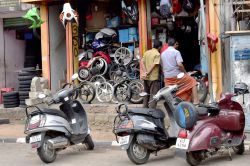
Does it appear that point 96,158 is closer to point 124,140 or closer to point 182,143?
point 124,140

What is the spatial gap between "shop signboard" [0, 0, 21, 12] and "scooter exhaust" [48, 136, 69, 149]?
29.4ft

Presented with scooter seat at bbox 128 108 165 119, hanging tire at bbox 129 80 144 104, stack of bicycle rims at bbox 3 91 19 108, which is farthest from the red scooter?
stack of bicycle rims at bbox 3 91 19 108

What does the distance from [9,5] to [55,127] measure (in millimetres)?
9198

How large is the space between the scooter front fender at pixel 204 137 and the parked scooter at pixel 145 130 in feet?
2.40

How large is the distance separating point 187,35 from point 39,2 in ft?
15.4

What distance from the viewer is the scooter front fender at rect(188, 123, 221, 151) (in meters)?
7.64

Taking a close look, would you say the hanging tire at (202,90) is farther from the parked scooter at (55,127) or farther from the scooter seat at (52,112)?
the scooter seat at (52,112)

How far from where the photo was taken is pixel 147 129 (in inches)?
325

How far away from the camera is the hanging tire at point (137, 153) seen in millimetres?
8203

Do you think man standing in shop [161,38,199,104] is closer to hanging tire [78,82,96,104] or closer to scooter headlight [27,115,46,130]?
hanging tire [78,82,96,104]

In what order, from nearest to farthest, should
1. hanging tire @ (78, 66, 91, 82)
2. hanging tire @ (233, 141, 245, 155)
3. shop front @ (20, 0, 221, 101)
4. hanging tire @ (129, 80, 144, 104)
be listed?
1. hanging tire @ (233, 141, 245, 155)
2. hanging tire @ (129, 80, 144, 104)
3. shop front @ (20, 0, 221, 101)
4. hanging tire @ (78, 66, 91, 82)

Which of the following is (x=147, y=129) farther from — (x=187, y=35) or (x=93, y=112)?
(x=187, y=35)

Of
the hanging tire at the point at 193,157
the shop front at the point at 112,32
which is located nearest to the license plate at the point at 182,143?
the hanging tire at the point at 193,157

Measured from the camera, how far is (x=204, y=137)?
7.72 meters
